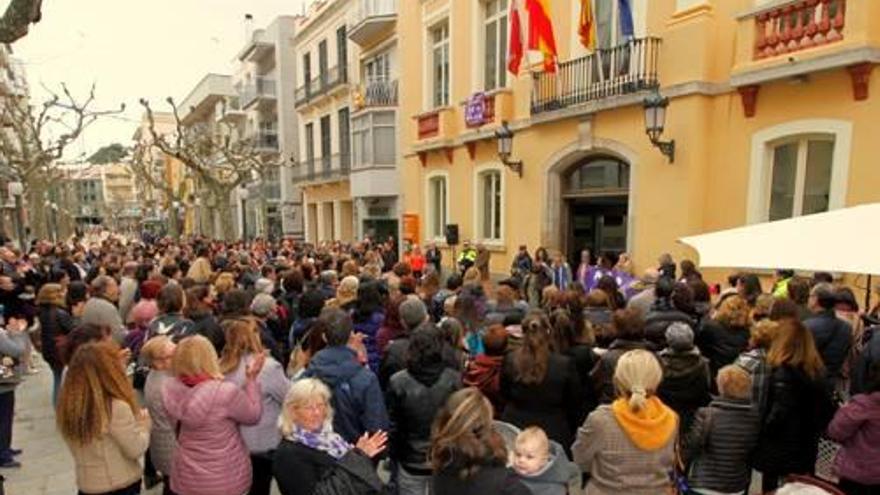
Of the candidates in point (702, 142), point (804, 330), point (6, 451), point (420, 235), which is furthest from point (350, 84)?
point (804, 330)

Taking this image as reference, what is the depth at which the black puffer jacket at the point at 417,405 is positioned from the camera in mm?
3061

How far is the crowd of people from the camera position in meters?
2.45

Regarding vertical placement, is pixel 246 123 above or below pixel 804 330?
above

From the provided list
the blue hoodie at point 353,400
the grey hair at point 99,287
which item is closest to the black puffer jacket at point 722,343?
the blue hoodie at point 353,400

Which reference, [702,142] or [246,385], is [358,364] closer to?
[246,385]

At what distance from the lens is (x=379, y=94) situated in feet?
62.5

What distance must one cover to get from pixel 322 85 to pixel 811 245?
903 inches

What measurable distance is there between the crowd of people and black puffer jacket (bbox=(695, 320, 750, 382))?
0.02 m

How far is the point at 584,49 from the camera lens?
34.4ft

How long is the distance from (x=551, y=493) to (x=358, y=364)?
130cm

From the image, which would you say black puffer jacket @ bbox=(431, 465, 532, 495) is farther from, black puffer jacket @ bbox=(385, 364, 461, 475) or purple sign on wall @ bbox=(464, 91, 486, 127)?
purple sign on wall @ bbox=(464, 91, 486, 127)

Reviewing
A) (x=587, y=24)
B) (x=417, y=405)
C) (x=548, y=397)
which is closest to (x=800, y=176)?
(x=587, y=24)

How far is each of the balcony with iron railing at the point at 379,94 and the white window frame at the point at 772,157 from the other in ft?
43.3

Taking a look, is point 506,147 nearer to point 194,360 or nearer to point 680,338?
point 680,338
